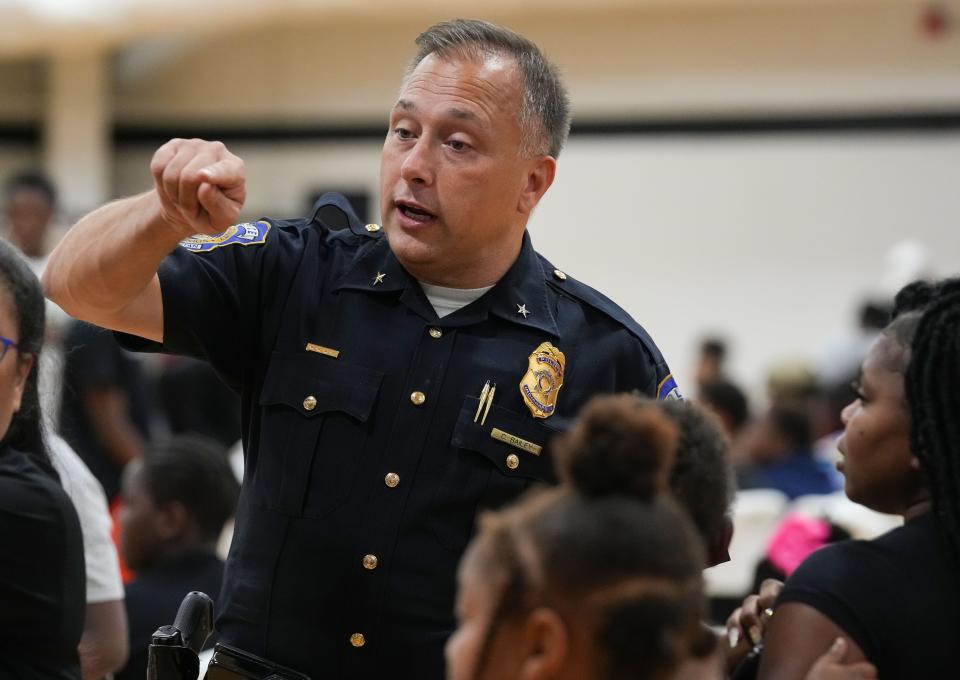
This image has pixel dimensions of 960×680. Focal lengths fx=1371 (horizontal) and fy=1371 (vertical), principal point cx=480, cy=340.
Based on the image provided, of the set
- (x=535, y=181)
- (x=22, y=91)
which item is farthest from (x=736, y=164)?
(x=535, y=181)

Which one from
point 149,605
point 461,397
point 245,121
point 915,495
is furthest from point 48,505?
point 245,121

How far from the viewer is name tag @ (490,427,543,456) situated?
213cm

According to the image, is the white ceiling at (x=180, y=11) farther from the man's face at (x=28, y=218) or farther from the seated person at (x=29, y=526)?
the seated person at (x=29, y=526)

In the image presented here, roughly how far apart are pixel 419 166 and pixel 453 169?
0.06 meters

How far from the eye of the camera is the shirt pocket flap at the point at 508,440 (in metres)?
2.13

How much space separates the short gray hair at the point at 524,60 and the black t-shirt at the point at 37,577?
90cm

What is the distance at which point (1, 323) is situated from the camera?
2.09 m

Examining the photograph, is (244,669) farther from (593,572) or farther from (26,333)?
(593,572)

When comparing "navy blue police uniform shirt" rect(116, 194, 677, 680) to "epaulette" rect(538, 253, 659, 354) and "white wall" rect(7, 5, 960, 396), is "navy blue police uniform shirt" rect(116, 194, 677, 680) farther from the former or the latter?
"white wall" rect(7, 5, 960, 396)

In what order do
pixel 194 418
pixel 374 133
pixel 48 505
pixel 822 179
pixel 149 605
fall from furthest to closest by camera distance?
pixel 374 133 < pixel 822 179 < pixel 194 418 < pixel 149 605 < pixel 48 505

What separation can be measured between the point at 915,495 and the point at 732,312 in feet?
30.1

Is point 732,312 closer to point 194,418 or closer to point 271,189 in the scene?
point 271,189

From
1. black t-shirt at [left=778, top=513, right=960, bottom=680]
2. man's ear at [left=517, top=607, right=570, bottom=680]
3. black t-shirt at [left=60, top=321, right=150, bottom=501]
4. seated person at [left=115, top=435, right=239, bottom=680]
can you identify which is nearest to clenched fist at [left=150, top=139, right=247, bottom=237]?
man's ear at [left=517, top=607, right=570, bottom=680]

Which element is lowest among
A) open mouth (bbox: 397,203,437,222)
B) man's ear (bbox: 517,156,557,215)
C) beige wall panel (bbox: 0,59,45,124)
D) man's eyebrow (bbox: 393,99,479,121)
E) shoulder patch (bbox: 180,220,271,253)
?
shoulder patch (bbox: 180,220,271,253)
